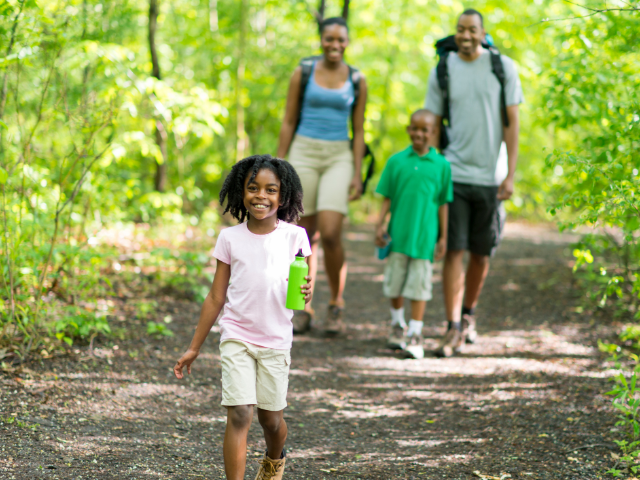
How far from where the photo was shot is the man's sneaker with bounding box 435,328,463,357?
4.62 metres

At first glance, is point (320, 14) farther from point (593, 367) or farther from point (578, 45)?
point (593, 367)

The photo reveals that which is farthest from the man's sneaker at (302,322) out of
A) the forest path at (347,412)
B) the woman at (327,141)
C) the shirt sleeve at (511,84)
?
the shirt sleeve at (511,84)

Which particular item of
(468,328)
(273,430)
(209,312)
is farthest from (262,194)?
(468,328)

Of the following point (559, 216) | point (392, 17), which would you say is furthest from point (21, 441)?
point (559, 216)

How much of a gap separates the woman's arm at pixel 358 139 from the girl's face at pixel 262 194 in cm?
238

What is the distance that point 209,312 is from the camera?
2475mm

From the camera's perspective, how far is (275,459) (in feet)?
8.42

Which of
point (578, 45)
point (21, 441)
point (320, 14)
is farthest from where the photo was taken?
point (320, 14)

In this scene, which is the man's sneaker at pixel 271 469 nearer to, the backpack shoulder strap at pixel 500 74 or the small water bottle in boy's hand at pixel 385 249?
the small water bottle in boy's hand at pixel 385 249

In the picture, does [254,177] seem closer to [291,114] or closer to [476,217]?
[291,114]

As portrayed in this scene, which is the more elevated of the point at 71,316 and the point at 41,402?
the point at 71,316

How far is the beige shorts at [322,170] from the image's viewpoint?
481 centimetres

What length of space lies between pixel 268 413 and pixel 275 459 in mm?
242

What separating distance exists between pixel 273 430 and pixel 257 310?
1.65 feet
